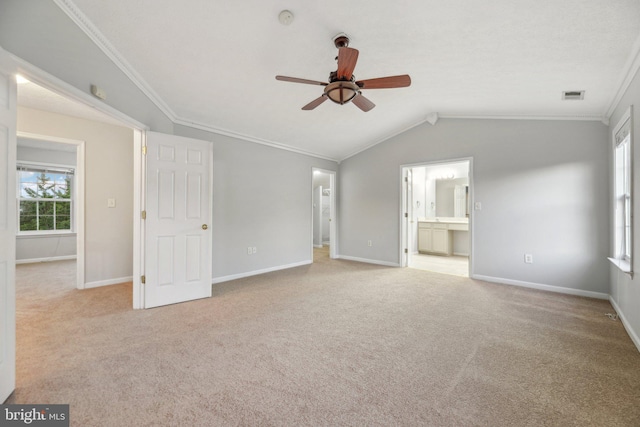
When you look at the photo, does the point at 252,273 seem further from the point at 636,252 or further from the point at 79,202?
the point at 636,252

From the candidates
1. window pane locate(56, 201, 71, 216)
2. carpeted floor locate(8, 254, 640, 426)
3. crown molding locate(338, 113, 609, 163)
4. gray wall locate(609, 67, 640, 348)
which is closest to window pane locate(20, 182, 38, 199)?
window pane locate(56, 201, 71, 216)

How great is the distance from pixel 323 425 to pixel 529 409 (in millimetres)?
1214

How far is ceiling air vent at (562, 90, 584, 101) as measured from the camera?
321 centimetres

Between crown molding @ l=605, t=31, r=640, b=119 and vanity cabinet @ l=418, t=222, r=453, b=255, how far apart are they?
3.83 meters

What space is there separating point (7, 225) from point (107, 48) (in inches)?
68.9

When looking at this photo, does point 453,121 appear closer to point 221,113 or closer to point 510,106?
point 510,106

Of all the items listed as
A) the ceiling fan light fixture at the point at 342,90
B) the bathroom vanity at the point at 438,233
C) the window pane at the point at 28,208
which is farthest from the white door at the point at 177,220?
the bathroom vanity at the point at 438,233

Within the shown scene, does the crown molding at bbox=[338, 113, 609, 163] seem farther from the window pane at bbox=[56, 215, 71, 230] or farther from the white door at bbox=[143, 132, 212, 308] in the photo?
the window pane at bbox=[56, 215, 71, 230]

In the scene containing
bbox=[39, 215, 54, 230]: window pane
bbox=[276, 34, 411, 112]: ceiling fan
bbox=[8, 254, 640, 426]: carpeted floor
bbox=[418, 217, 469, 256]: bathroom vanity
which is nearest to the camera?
bbox=[8, 254, 640, 426]: carpeted floor

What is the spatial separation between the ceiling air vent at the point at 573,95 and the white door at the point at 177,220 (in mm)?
4497

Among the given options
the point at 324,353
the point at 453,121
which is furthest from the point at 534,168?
the point at 324,353

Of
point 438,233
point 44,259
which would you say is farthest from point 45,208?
point 438,233

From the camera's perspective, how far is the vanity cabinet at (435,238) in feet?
21.9

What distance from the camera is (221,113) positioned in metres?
3.88
